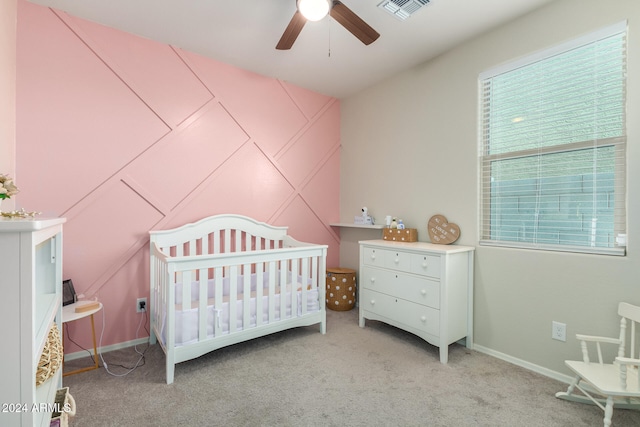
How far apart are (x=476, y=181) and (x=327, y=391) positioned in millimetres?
1934

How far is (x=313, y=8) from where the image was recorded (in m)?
1.72

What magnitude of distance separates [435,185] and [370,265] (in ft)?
3.12

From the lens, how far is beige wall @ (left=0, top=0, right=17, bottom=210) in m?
1.74

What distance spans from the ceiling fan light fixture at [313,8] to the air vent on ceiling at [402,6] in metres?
0.53

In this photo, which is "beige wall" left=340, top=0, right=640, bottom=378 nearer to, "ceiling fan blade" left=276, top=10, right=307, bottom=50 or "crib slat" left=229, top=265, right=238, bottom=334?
"ceiling fan blade" left=276, top=10, right=307, bottom=50

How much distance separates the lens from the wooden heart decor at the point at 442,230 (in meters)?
2.57

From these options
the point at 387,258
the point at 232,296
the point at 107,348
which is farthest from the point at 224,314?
the point at 387,258

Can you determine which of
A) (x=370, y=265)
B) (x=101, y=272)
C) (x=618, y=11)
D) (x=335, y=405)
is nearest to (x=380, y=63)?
(x=618, y=11)

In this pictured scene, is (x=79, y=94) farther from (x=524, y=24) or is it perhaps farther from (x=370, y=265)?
(x=524, y=24)

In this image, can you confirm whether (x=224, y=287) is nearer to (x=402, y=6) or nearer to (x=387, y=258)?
(x=387, y=258)

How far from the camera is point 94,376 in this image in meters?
1.98

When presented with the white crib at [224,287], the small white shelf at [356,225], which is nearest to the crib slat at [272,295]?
the white crib at [224,287]

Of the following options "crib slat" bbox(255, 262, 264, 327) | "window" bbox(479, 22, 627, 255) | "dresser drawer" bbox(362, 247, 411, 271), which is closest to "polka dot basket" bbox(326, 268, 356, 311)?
"dresser drawer" bbox(362, 247, 411, 271)

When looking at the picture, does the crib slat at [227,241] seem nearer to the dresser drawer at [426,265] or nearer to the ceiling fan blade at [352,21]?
the dresser drawer at [426,265]
